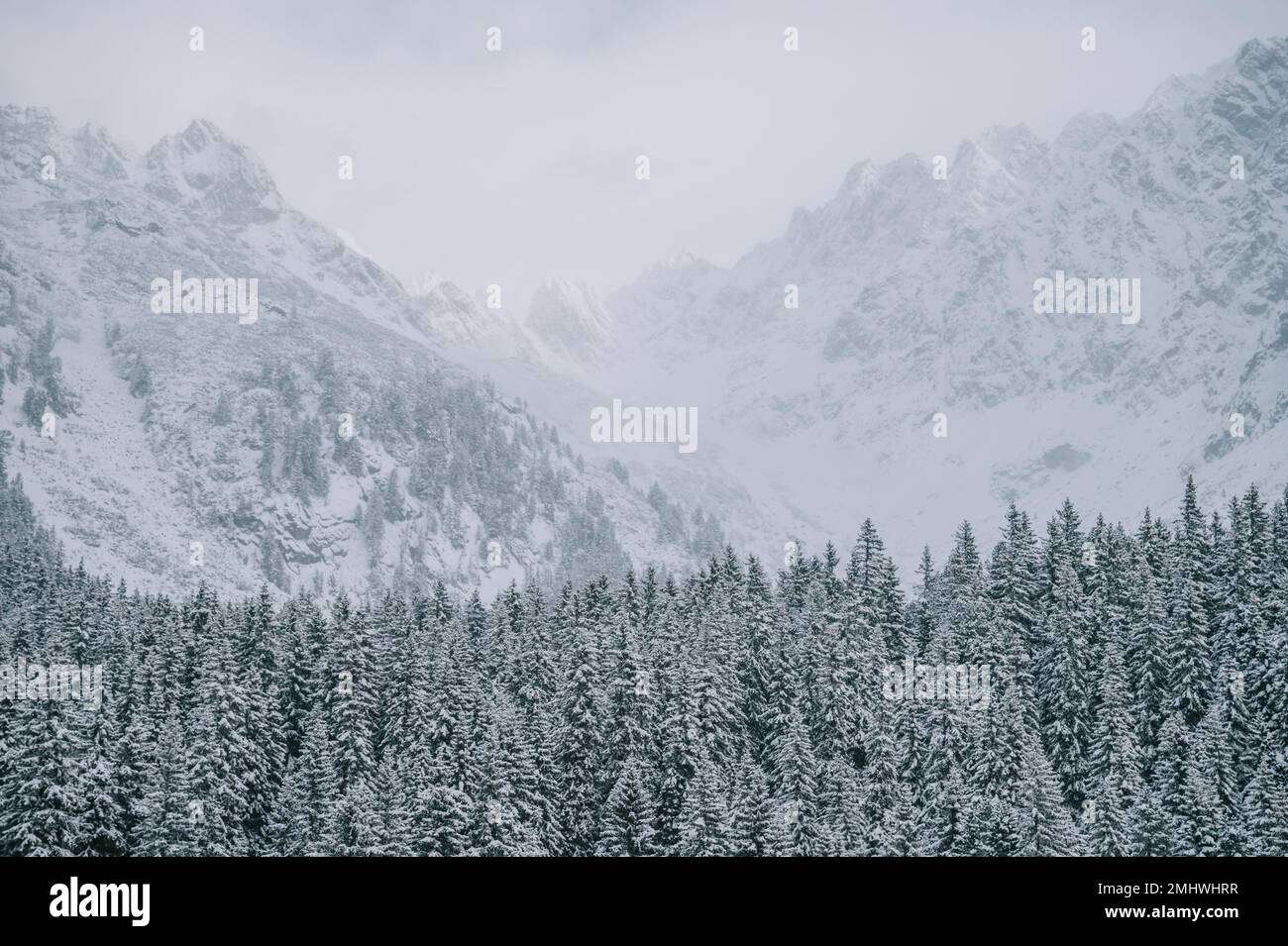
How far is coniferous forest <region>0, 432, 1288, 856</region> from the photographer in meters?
68.2

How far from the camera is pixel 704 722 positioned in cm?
8156

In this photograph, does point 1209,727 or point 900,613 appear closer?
point 1209,727

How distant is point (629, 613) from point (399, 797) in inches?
1392

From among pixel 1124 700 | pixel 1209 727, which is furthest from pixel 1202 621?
pixel 1209 727

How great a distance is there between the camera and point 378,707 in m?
85.4

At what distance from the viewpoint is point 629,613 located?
10300cm

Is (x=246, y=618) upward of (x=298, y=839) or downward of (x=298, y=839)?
upward

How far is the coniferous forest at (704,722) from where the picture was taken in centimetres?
6819
